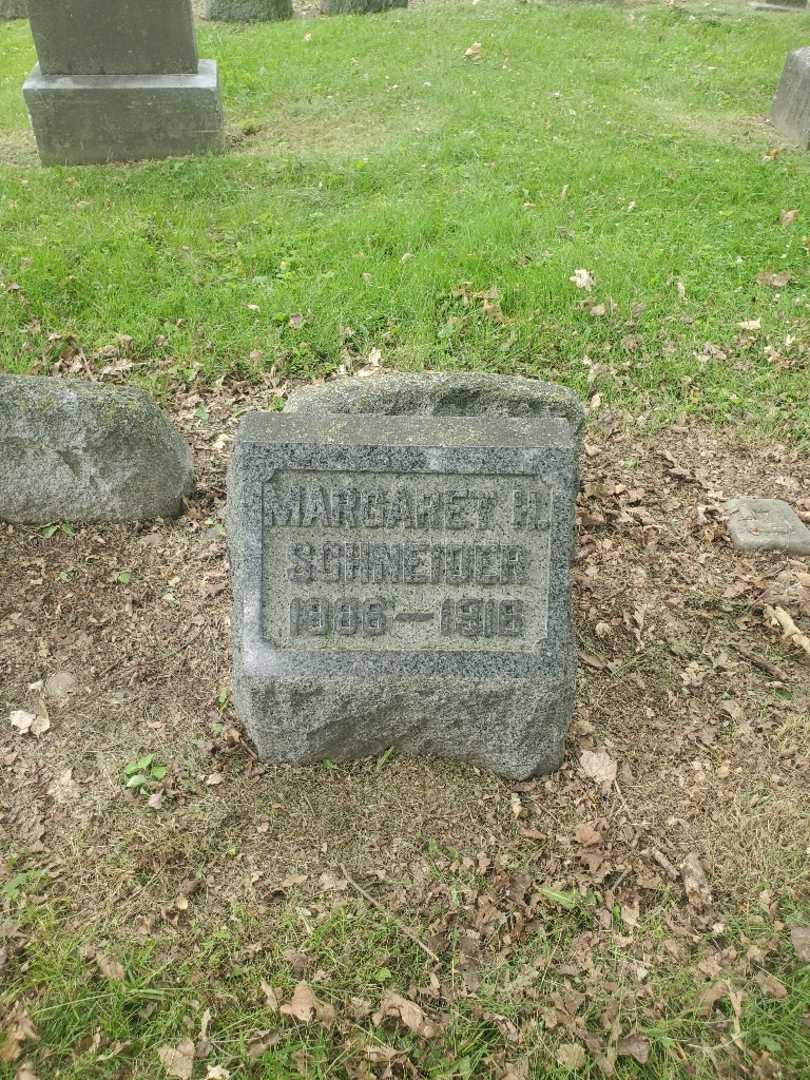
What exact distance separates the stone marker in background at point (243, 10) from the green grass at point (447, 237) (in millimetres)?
2823

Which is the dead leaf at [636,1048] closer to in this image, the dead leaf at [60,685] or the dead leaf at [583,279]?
the dead leaf at [60,685]

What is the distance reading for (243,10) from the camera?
41.3 ft

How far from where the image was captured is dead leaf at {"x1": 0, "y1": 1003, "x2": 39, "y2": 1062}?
2.48 meters

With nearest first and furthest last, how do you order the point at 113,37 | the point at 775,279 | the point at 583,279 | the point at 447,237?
the point at 583,279, the point at 775,279, the point at 447,237, the point at 113,37

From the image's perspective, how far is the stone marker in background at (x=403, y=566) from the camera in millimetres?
2949

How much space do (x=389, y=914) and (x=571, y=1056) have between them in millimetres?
682

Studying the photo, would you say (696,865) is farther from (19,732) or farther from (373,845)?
(19,732)

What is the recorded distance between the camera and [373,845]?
307 cm

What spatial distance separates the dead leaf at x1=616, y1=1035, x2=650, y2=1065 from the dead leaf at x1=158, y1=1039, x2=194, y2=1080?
1238 millimetres

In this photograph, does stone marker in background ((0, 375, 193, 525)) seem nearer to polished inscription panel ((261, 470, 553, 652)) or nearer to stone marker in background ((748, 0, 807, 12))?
polished inscription panel ((261, 470, 553, 652))

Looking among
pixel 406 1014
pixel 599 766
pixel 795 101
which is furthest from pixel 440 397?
pixel 795 101

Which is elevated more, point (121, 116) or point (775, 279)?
point (121, 116)

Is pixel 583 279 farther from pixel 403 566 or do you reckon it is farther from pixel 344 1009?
pixel 344 1009

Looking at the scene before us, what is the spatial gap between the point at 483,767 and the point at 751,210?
19.7 ft
